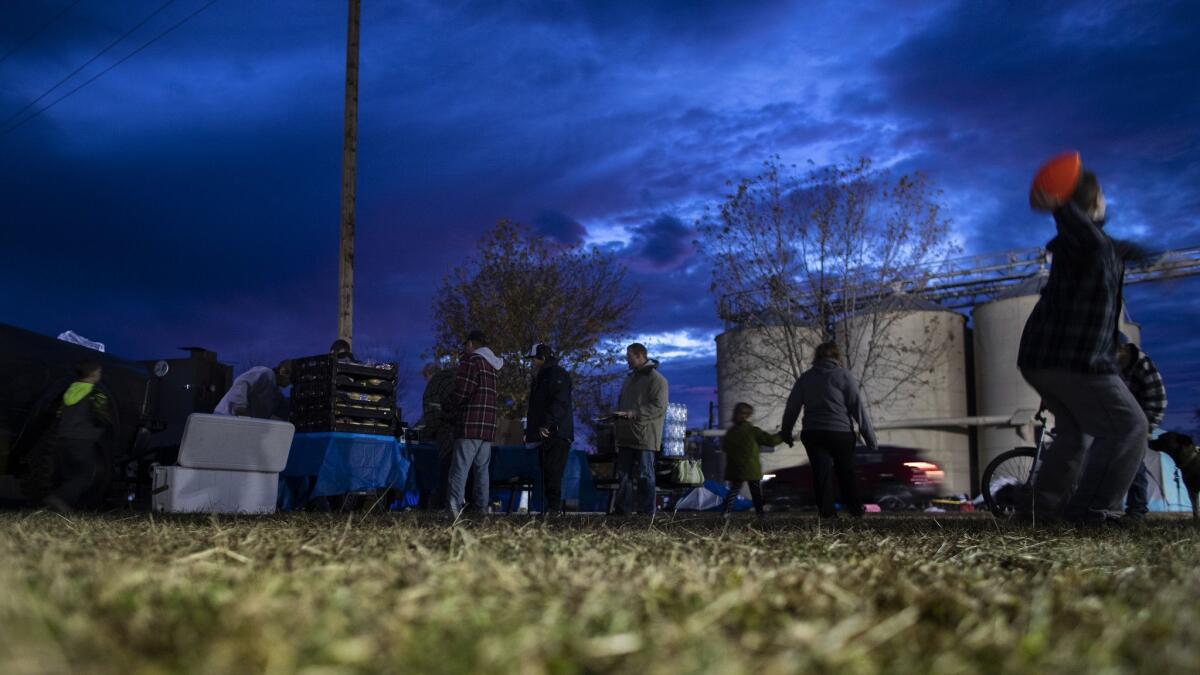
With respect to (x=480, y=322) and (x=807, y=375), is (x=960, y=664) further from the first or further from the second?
(x=480, y=322)

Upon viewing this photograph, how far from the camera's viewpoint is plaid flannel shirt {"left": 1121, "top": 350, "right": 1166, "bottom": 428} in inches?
339

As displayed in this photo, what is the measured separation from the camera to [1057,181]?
5066mm

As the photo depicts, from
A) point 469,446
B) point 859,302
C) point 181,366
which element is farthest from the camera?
point 859,302

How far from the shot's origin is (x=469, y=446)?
9.02 metres

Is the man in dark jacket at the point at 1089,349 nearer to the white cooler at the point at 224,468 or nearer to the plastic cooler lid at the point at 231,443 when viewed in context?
the white cooler at the point at 224,468

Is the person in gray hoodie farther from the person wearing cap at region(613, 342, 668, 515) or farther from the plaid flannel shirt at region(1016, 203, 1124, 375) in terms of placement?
the plaid flannel shirt at region(1016, 203, 1124, 375)

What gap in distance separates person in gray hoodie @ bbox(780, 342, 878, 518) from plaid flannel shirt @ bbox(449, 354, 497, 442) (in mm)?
2901

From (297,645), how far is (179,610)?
38 centimetres

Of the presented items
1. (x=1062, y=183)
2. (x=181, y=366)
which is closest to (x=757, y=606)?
(x=1062, y=183)

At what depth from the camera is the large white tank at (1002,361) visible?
101 ft

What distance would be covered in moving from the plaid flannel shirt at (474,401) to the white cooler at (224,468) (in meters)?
2.09

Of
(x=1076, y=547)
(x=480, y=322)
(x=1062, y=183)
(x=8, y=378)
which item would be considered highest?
(x=480, y=322)

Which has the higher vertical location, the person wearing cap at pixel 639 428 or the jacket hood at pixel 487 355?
the jacket hood at pixel 487 355

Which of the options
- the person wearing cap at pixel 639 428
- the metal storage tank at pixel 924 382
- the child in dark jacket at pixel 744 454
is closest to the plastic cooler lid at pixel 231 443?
the person wearing cap at pixel 639 428
